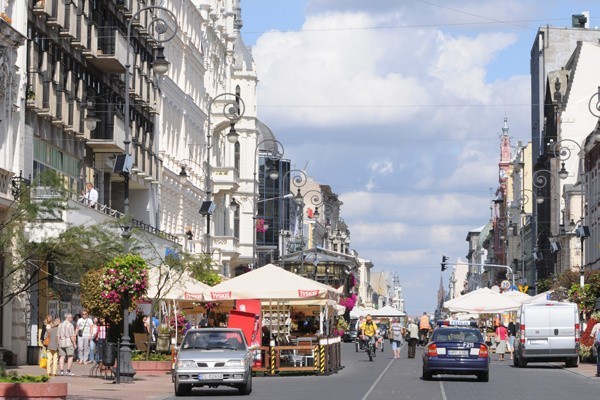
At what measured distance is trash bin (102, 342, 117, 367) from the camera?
116 feet

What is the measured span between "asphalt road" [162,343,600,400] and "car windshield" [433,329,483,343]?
1076mm

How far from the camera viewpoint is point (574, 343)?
156 feet

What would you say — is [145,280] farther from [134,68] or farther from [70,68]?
[134,68]

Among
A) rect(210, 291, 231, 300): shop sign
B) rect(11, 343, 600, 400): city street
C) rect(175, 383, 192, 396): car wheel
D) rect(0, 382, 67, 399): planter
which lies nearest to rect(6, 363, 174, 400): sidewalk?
rect(11, 343, 600, 400): city street

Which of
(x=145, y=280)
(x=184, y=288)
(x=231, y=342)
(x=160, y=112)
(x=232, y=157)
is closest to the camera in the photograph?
(x=231, y=342)

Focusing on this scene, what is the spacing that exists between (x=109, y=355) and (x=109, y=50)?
2220 centimetres

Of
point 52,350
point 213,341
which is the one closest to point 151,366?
point 52,350

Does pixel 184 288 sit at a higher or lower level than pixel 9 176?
lower

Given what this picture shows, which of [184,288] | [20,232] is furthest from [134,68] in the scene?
[20,232]

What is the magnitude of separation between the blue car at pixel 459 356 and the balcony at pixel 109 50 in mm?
21357

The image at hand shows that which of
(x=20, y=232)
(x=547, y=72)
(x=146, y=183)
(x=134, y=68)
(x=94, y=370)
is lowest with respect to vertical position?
(x=94, y=370)

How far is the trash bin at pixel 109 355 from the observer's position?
35438mm

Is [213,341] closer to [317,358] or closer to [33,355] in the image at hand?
[317,358]

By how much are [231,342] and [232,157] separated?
6245cm
